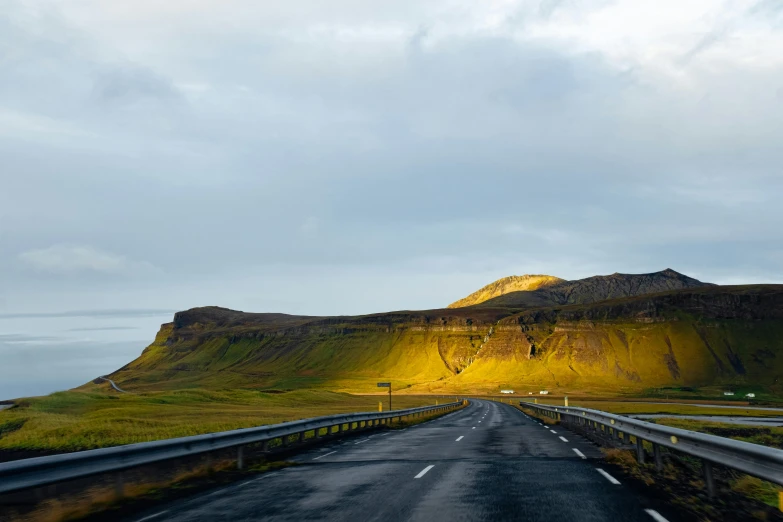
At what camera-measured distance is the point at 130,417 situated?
4491cm

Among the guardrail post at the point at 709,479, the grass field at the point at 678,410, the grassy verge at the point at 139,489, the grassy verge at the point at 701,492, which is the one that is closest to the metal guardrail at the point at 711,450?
the guardrail post at the point at 709,479

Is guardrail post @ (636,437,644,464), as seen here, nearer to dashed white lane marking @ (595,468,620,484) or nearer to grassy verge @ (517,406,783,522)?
grassy verge @ (517,406,783,522)

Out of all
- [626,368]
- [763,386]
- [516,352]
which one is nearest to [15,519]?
[763,386]

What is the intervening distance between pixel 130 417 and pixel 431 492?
39572mm

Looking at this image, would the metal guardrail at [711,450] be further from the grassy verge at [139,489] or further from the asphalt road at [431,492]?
the grassy verge at [139,489]

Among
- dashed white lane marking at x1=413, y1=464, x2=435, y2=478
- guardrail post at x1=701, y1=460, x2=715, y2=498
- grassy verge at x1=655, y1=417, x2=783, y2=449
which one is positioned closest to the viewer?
guardrail post at x1=701, y1=460, x2=715, y2=498

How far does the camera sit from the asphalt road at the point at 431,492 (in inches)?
348

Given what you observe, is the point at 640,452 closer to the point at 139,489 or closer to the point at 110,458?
the point at 139,489

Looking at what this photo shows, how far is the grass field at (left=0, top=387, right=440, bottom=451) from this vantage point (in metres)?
31.8

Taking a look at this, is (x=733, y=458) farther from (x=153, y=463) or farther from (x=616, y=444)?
(x=153, y=463)

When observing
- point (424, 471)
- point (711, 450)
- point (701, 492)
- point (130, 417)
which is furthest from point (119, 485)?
point (130, 417)

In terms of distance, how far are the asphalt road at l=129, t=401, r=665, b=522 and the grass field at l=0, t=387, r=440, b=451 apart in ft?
52.3

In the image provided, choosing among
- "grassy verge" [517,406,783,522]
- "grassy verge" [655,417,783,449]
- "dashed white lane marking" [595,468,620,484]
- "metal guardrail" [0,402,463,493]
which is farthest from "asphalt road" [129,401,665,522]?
"grassy verge" [655,417,783,449]

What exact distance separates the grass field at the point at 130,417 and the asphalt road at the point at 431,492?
52.3 feet
